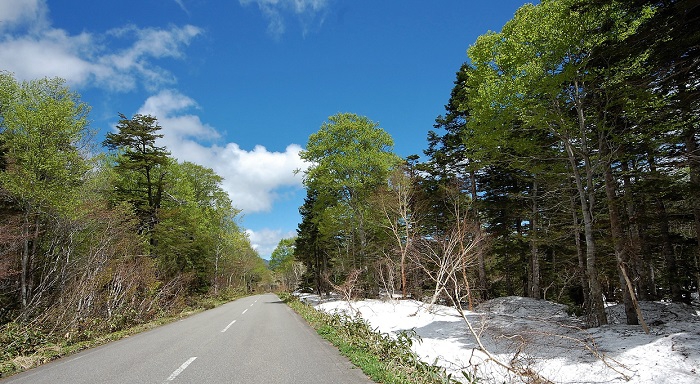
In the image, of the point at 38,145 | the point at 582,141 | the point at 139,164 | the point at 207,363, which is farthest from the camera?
the point at 139,164

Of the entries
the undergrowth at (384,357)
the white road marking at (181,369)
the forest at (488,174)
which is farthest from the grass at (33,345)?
the undergrowth at (384,357)

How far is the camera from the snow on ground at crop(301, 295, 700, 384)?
19.7 feet

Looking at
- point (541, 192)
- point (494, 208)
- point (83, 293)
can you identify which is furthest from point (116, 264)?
point (541, 192)

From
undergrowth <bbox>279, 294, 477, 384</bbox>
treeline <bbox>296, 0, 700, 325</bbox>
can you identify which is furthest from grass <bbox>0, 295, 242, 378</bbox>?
treeline <bbox>296, 0, 700, 325</bbox>

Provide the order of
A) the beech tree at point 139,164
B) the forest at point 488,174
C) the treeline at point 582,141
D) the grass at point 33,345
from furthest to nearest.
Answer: the beech tree at point 139,164 < the forest at point 488,174 < the treeline at point 582,141 < the grass at point 33,345

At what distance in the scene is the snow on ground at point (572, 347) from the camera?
19.7ft

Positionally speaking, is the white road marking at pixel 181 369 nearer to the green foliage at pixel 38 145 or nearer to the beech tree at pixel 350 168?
the green foliage at pixel 38 145

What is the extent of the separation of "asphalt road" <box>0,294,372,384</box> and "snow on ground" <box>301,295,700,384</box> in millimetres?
2511

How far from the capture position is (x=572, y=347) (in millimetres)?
8219

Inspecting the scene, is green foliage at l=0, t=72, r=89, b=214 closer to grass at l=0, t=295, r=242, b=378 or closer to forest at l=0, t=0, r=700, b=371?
forest at l=0, t=0, r=700, b=371

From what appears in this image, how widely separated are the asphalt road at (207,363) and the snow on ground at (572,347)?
251 centimetres

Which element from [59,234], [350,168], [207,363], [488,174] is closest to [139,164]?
[59,234]

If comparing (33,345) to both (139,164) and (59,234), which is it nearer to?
(59,234)

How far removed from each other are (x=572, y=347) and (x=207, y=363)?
8.61 metres
